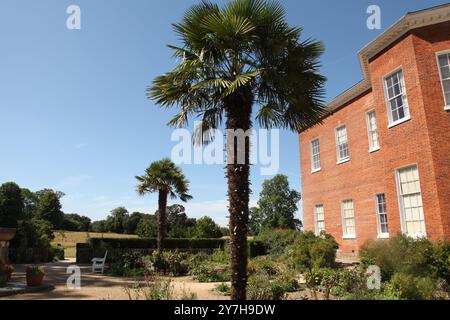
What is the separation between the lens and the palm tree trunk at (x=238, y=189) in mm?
6953

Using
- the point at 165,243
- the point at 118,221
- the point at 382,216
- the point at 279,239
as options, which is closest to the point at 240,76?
the point at 382,216

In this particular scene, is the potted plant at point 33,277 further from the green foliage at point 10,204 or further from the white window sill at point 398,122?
the green foliage at point 10,204

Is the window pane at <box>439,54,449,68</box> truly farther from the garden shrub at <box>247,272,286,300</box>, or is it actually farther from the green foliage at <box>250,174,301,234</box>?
the green foliage at <box>250,174,301,234</box>

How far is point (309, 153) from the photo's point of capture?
2186cm

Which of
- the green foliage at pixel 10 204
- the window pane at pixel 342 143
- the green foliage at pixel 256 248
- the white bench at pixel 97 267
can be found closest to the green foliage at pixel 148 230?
the green foliage at pixel 256 248

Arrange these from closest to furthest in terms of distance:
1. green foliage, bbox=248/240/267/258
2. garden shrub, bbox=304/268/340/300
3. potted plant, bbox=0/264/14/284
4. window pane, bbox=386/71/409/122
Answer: garden shrub, bbox=304/268/340/300, potted plant, bbox=0/264/14/284, window pane, bbox=386/71/409/122, green foliage, bbox=248/240/267/258

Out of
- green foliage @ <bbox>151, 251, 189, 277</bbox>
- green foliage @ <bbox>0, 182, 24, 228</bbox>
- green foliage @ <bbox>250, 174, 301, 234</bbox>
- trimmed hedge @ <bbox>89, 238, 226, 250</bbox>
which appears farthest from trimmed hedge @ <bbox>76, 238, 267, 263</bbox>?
green foliage @ <bbox>250, 174, 301, 234</bbox>

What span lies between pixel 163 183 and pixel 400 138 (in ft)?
45.8

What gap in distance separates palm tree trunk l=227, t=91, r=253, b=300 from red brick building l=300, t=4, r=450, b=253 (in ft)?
23.9

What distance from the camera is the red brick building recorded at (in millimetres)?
11422

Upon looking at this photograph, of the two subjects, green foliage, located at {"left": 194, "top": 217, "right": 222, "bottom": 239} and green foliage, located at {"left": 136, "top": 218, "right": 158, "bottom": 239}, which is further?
green foliage, located at {"left": 194, "top": 217, "right": 222, "bottom": 239}

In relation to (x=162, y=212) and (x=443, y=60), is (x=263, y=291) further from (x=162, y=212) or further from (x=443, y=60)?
(x=162, y=212)

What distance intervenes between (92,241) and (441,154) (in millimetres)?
27115
